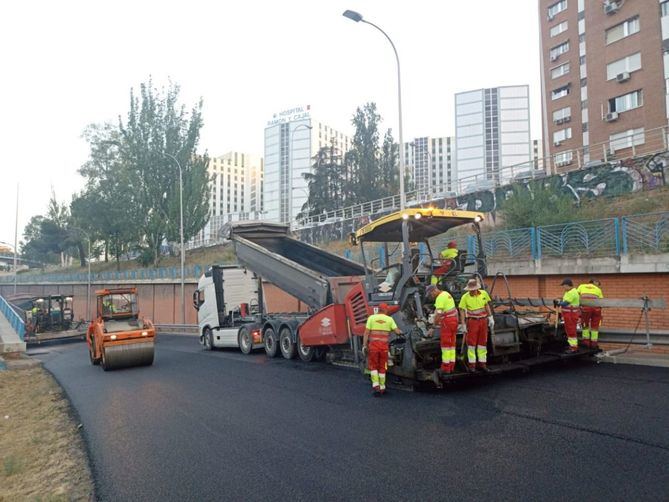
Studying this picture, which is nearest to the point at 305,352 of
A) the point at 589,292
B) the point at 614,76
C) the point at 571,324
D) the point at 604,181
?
the point at 571,324

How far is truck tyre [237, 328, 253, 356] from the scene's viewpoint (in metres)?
14.0

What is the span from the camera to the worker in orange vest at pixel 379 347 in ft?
23.8

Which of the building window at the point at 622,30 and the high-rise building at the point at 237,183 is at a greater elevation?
the high-rise building at the point at 237,183

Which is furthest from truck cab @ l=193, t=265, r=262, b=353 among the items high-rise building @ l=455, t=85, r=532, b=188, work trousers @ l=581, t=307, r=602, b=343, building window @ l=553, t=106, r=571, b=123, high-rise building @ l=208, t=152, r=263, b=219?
high-rise building @ l=208, t=152, r=263, b=219

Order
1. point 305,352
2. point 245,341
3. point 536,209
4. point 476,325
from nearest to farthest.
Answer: point 476,325 < point 305,352 < point 245,341 < point 536,209

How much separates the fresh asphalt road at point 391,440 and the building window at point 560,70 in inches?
1578

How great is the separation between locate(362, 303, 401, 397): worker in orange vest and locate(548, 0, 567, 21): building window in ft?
145

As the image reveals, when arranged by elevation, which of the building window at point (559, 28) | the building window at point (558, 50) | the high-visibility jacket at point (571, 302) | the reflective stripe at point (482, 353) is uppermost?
the building window at point (559, 28)

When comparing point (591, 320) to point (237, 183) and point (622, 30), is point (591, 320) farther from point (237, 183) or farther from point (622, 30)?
point (237, 183)

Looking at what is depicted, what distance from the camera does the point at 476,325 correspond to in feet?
23.7

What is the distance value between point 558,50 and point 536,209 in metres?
32.8

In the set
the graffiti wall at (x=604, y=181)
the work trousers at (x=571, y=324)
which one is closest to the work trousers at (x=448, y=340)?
the work trousers at (x=571, y=324)

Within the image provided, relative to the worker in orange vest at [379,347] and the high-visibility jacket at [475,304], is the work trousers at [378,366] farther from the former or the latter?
the high-visibility jacket at [475,304]

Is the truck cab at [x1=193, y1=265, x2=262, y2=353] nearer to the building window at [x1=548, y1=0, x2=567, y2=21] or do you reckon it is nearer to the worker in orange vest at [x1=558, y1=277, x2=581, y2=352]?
the worker in orange vest at [x1=558, y1=277, x2=581, y2=352]
